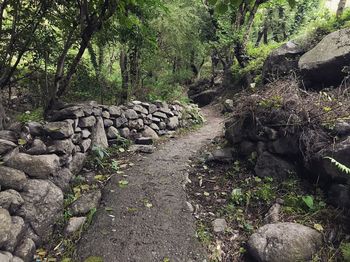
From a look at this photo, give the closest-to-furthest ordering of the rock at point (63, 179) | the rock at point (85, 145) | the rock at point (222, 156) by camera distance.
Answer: the rock at point (63, 179), the rock at point (85, 145), the rock at point (222, 156)

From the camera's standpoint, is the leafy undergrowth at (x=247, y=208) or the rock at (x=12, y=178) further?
the leafy undergrowth at (x=247, y=208)

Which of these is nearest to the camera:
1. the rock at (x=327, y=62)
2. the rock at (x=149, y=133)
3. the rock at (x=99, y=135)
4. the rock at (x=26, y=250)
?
the rock at (x=26, y=250)

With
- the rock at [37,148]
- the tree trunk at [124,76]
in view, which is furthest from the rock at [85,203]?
the tree trunk at [124,76]

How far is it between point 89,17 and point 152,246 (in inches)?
170

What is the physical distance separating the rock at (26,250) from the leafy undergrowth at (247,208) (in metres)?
2.13

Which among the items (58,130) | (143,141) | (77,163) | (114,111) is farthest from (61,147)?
(143,141)

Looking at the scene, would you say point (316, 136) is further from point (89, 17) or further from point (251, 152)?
point (89, 17)

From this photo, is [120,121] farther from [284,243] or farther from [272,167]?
[284,243]

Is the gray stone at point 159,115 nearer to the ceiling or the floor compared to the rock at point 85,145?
nearer to the ceiling

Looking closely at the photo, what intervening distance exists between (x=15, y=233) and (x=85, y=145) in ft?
8.45

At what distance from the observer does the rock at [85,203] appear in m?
4.17

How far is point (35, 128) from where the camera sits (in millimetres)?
4727

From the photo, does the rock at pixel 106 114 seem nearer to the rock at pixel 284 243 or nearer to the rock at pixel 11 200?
the rock at pixel 11 200

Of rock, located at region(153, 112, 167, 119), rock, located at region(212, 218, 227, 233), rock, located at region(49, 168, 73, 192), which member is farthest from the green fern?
rock, located at region(153, 112, 167, 119)
